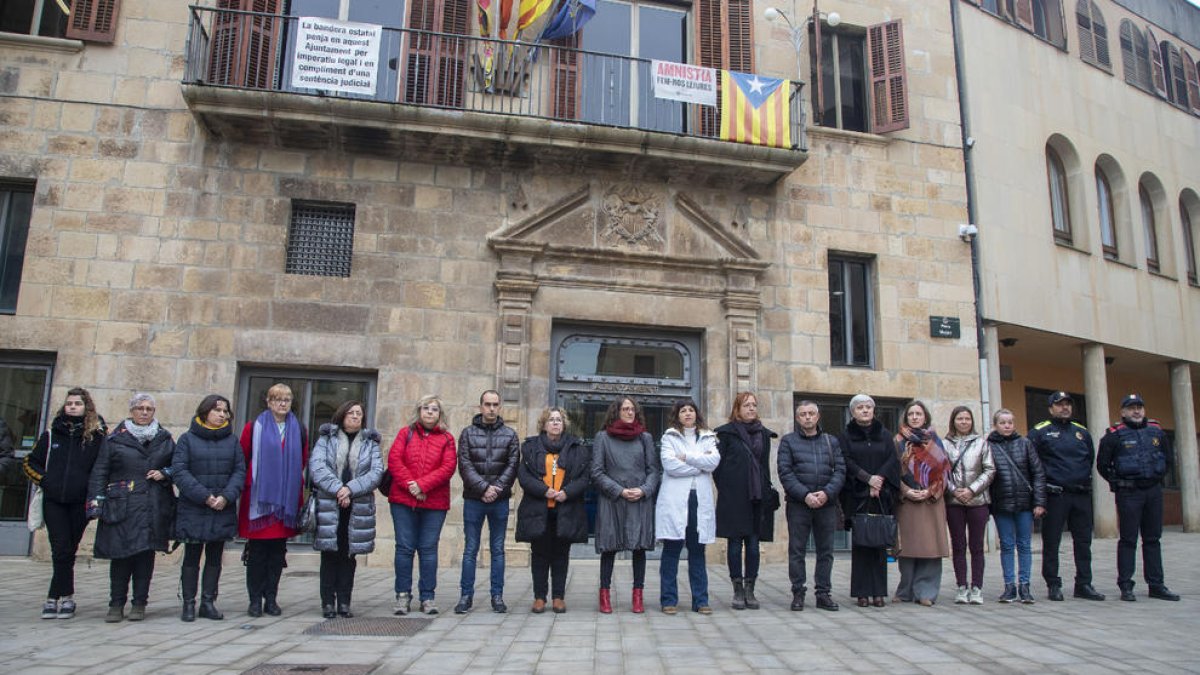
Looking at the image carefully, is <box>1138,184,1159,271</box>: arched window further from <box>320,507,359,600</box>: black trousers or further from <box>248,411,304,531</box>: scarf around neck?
<box>248,411,304,531</box>: scarf around neck

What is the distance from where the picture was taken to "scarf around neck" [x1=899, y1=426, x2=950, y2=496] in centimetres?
773

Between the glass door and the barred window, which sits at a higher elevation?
the barred window

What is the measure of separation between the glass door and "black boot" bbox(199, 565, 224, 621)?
16.1 ft

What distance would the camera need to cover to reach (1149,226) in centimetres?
1756

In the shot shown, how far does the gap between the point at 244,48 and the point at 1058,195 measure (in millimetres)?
13888

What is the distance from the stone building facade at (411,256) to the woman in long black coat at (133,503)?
373 centimetres

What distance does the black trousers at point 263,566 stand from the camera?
6.80 meters

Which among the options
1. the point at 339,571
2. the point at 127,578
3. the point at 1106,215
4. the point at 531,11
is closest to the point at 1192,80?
the point at 1106,215

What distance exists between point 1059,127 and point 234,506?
49.5 ft

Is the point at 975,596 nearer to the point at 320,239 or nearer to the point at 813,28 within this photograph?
the point at 320,239

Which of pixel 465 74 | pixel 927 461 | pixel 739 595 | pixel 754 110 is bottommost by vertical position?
pixel 739 595

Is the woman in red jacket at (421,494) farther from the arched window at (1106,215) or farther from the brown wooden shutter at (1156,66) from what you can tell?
the brown wooden shutter at (1156,66)

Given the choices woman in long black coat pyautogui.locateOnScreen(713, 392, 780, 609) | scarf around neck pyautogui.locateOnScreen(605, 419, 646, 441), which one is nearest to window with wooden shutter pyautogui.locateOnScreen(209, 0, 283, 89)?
scarf around neck pyautogui.locateOnScreen(605, 419, 646, 441)

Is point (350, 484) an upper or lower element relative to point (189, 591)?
upper
